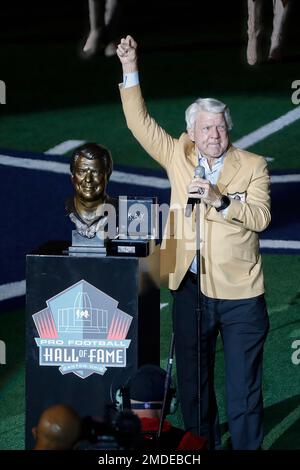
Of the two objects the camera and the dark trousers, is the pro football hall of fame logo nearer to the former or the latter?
the dark trousers

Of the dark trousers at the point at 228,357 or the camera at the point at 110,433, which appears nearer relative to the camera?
the camera at the point at 110,433

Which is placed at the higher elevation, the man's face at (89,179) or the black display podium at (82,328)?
the man's face at (89,179)

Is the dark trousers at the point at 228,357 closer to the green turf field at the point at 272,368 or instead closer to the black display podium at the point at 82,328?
the black display podium at the point at 82,328

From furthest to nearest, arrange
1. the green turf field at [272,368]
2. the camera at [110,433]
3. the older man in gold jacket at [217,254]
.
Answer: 1. the green turf field at [272,368]
2. the older man in gold jacket at [217,254]
3. the camera at [110,433]

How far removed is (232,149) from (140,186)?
17.7 ft

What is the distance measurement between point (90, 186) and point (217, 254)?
808 millimetres

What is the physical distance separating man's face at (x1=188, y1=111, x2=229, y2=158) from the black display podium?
68 centimetres

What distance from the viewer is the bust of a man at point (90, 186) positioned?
8477 mm

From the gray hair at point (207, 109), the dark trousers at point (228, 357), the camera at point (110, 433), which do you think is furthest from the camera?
the dark trousers at point (228, 357)

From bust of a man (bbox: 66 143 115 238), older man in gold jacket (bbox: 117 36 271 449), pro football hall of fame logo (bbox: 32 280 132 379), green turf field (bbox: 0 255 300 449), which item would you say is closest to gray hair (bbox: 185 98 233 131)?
older man in gold jacket (bbox: 117 36 271 449)

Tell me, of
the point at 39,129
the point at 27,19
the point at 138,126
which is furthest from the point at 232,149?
the point at 27,19

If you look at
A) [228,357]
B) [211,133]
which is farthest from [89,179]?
[228,357]

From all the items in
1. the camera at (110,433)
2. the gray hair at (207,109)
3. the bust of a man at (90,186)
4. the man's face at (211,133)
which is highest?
the gray hair at (207,109)

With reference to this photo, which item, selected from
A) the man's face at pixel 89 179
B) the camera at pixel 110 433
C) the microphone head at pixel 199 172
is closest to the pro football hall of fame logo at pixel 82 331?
the man's face at pixel 89 179
